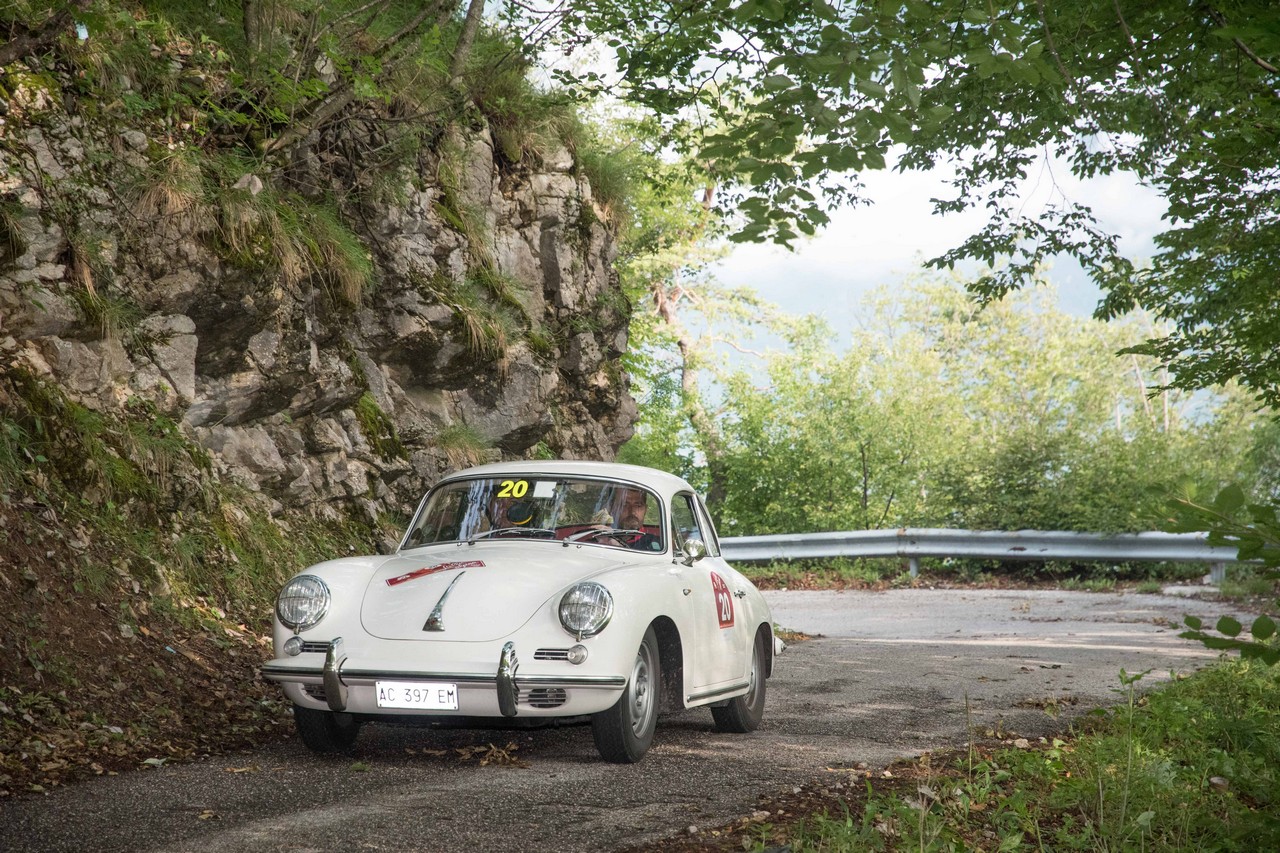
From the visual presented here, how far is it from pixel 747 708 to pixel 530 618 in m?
2.13

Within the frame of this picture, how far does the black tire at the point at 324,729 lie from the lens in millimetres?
6203

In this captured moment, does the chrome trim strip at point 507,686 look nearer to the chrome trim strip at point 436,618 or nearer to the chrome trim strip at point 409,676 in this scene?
the chrome trim strip at point 409,676

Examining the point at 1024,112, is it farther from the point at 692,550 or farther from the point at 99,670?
the point at 99,670

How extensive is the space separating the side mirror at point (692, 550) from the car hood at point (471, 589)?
480 mm

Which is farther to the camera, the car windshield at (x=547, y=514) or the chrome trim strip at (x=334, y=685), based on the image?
the car windshield at (x=547, y=514)

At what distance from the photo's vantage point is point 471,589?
6.14m

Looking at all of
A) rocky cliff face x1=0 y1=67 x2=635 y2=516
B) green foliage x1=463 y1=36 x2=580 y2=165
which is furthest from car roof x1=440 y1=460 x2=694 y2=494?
green foliage x1=463 y1=36 x2=580 y2=165

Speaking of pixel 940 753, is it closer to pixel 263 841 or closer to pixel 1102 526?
pixel 263 841

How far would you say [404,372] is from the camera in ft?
44.6

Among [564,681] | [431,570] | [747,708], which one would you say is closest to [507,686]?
[564,681]

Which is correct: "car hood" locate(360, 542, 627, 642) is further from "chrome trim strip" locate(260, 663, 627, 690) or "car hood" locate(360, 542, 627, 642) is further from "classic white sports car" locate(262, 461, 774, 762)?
"chrome trim strip" locate(260, 663, 627, 690)

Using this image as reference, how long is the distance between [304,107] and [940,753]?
323 inches

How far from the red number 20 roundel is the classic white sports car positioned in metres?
0.02

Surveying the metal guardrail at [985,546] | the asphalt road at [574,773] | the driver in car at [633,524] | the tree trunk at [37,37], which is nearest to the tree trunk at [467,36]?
the tree trunk at [37,37]
